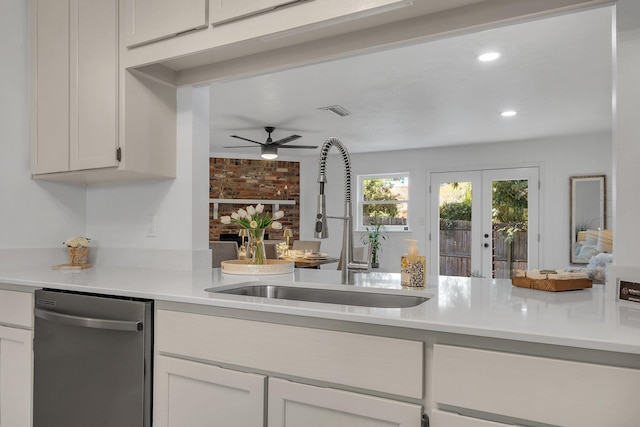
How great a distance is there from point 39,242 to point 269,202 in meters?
5.55

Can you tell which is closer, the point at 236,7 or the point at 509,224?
the point at 236,7

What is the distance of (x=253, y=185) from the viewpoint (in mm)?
7824

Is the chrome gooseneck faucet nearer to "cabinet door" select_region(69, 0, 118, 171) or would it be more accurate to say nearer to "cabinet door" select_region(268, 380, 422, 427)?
"cabinet door" select_region(268, 380, 422, 427)

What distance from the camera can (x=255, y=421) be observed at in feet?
4.06

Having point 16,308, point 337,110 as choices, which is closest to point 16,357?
point 16,308

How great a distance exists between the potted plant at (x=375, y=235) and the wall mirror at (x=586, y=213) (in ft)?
9.49

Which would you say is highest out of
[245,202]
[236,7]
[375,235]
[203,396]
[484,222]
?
[236,7]

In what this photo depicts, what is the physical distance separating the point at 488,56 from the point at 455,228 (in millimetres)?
4213

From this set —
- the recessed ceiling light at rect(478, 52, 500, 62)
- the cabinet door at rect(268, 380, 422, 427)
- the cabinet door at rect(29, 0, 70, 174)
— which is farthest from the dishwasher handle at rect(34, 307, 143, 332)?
the recessed ceiling light at rect(478, 52, 500, 62)

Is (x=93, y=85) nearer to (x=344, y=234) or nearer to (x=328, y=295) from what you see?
(x=344, y=234)

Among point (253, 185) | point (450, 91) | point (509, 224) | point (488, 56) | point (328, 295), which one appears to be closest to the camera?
point (328, 295)

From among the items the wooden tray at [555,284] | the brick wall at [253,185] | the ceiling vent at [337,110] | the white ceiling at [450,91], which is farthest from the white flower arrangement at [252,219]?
the brick wall at [253,185]

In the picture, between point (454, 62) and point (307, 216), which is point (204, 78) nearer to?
point (454, 62)

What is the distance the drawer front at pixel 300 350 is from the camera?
1049mm
